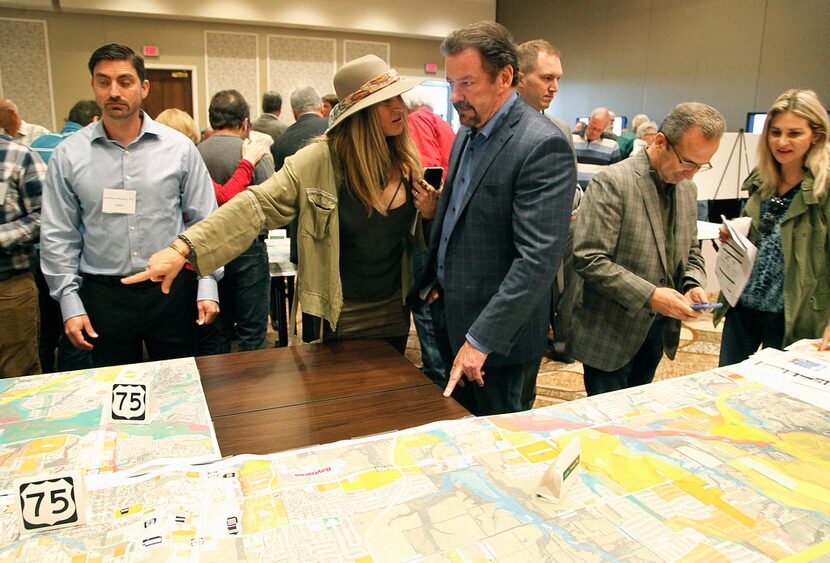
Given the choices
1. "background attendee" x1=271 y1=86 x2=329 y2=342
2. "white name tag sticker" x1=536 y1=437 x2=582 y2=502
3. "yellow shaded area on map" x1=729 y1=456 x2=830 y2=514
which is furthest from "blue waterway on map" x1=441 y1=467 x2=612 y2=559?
"background attendee" x1=271 y1=86 x2=329 y2=342

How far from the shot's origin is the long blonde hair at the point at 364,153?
1710mm

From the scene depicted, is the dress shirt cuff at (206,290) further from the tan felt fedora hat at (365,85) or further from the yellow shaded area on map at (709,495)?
the yellow shaded area on map at (709,495)

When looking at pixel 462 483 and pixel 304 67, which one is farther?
pixel 304 67

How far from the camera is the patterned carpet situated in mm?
3422

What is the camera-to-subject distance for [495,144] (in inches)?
62.9

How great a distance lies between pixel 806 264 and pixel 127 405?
215cm

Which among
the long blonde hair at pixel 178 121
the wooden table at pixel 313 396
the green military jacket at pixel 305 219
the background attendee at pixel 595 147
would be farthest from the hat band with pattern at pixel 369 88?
the background attendee at pixel 595 147

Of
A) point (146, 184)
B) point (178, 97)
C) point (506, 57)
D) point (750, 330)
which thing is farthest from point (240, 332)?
point (178, 97)

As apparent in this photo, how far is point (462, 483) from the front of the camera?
43.0 inches

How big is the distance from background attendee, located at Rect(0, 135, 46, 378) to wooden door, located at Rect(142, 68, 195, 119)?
25.3ft

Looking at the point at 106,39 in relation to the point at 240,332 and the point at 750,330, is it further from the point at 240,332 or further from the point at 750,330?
the point at 750,330

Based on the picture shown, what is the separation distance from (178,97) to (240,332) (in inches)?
297

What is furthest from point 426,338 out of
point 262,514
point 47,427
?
point 262,514

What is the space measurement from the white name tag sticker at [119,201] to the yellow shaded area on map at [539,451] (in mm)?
1551
